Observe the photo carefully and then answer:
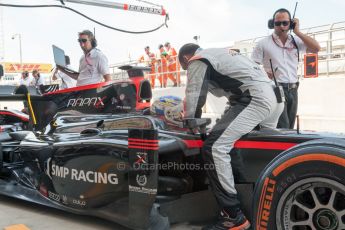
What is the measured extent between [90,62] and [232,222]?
9.70 ft

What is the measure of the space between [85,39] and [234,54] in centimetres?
256

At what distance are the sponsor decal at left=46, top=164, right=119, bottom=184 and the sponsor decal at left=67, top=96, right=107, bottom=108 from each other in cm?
105

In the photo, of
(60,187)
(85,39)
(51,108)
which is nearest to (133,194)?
(60,187)

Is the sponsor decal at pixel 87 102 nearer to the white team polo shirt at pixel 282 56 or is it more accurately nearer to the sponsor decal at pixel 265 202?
the white team polo shirt at pixel 282 56

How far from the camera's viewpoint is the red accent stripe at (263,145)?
254 cm

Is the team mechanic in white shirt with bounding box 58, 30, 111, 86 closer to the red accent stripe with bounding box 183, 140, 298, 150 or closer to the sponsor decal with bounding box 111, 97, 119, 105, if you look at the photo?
the sponsor decal with bounding box 111, 97, 119, 105

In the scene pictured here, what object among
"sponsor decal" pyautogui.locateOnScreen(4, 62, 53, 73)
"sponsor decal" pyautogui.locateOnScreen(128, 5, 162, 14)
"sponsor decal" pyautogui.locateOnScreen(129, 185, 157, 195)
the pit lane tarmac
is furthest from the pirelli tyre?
"sponsor decal" pyautogui.locateOnScreen(4, 62, 53, 73)

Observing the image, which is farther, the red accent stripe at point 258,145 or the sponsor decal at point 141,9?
the sponsor decal at point 141,9

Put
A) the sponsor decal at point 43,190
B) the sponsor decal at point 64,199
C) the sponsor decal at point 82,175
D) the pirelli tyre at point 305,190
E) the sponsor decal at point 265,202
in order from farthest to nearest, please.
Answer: the sponsor decal at point 43,190, the sponsor decal at point 64,199, the sponsor decal at point 82,175, the sponsor decal at point 265,202, the pirelli tyre at point 305,190

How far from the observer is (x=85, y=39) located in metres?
4.91

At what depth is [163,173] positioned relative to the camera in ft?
9.55

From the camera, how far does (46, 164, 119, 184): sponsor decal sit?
293 centimetres

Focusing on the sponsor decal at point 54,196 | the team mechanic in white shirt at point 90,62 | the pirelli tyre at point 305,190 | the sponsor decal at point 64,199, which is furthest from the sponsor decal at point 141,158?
the team mechanic in white shirt at point 90,62

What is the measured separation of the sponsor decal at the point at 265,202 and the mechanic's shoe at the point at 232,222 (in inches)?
14.0
